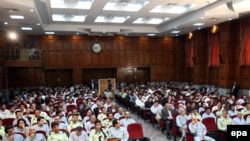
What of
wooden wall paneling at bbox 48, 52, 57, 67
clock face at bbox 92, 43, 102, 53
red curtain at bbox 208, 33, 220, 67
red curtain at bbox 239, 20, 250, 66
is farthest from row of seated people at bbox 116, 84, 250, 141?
wooden wall paneling at bbox 48, 52, 57, 67

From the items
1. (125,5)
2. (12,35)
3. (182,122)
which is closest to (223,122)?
(182,122)

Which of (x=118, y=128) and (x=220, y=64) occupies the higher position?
(x=220, y=64)

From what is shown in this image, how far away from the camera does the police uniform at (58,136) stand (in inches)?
264

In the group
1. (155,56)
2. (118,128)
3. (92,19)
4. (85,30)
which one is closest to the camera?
(118,128)

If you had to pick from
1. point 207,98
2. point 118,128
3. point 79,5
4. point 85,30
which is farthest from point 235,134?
point 85,30

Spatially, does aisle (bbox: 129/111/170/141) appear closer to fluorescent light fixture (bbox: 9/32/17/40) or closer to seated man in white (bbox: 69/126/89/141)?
seated man in white (bbox: 69/126/89/141)

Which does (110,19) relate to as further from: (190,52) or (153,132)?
(153,132)

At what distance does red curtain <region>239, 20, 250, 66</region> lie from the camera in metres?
15.7

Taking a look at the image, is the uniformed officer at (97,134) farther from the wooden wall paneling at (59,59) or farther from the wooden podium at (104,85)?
the wooden wall paneling at (59,59)

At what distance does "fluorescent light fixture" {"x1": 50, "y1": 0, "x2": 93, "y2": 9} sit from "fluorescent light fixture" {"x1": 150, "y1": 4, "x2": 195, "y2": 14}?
13.4 feet

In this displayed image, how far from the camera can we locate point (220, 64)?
58.9 feet

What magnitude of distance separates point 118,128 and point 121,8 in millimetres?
9095

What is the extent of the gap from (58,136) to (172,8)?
1099cm

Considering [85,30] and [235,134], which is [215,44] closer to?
[85,30]
